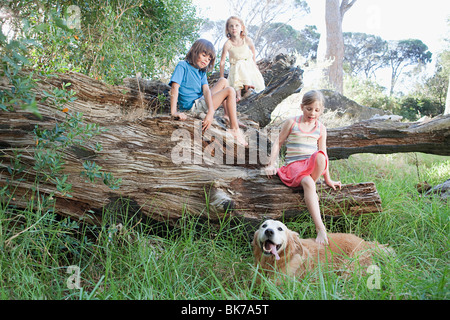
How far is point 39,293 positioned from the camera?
2289 mm

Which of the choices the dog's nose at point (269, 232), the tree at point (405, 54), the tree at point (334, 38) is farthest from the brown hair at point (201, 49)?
the tree at point (405, 54)

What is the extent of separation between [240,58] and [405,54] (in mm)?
25610

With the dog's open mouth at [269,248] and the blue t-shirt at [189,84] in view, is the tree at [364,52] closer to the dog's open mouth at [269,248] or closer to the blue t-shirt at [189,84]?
the blue t-shirt at [189,84]

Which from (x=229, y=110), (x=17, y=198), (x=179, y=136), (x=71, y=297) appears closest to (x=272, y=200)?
(x=179, y=136)

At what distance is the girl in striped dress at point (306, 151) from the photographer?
10.5 ft

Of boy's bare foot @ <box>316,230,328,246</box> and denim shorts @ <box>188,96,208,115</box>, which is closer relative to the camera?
boy's bare foot @ <box>316,230,328,246</box>

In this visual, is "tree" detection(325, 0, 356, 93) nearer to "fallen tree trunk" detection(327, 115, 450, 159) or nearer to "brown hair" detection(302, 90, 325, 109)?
"fallen tree trunk" detection(327, 115, 450, 159)

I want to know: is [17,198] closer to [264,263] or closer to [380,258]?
[264,263]

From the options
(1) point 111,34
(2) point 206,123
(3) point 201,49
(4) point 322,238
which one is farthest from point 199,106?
(1) point 111,34

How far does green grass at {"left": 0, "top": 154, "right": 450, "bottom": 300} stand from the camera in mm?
2297

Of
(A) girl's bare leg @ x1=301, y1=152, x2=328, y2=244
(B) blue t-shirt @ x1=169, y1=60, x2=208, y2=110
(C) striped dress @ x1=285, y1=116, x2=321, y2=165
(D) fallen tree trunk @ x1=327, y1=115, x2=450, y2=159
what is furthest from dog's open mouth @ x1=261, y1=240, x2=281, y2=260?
(D) fallen tree trunk @ x1=327, y1=115, x2=450, y2=159

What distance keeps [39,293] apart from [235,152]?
2206mm

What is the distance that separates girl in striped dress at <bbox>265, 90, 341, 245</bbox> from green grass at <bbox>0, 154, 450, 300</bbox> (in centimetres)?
44

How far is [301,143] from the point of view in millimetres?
3477
